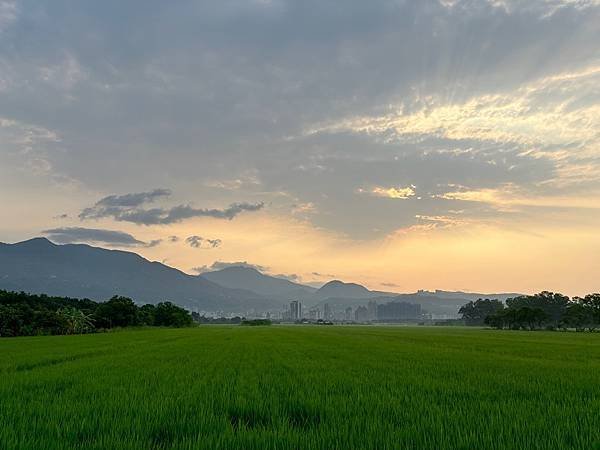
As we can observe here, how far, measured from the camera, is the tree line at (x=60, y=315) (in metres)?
59.8

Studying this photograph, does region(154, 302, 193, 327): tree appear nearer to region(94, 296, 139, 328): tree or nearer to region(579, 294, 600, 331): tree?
region(94, 296, 139, 328): tree

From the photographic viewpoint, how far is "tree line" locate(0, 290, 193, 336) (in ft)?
196

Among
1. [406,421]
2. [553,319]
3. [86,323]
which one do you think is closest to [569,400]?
[406,421]

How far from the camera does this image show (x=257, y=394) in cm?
856

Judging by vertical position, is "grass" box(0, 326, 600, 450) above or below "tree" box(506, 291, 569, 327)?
below

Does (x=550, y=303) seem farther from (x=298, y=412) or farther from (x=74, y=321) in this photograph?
(x=298, y=412)

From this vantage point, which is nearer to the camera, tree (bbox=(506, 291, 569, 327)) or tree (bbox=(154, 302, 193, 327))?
tree (bbox=(154, 302, 193, 327))

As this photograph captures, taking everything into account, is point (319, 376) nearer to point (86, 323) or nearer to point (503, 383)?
point (503, 383)

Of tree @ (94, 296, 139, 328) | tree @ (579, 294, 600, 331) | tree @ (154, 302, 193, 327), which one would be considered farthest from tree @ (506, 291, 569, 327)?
tree @ (94, 296, 139, 328)

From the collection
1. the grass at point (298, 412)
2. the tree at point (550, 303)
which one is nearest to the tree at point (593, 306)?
the tree at point (550, 303)

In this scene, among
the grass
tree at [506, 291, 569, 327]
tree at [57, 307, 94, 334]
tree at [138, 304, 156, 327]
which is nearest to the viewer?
the grass

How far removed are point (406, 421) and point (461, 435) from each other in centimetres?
107

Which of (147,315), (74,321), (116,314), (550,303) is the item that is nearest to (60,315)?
(74,321)

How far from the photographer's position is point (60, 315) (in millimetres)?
65625
